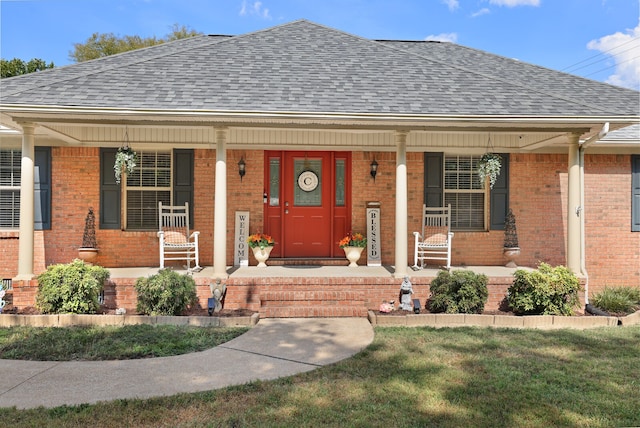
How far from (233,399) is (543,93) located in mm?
6709

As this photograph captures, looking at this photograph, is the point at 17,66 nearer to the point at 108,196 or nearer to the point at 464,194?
the point at 108,196

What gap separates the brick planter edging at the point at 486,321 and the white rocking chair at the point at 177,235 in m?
3.41

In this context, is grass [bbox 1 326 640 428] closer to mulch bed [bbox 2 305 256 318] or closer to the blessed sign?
mulch bed [bbox 2 305 256 318]

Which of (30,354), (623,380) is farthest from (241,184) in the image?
(623,380)

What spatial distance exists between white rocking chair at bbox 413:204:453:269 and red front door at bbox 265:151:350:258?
1445mm

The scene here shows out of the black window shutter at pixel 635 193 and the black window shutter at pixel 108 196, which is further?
the black window shutter at pixel 635 193

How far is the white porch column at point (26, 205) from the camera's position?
6.38 m

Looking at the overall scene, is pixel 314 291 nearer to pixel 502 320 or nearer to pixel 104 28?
pixel 502 320

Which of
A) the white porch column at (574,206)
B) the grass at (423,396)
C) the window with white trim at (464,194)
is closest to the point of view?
the grass at (423,396)

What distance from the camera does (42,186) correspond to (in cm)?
793

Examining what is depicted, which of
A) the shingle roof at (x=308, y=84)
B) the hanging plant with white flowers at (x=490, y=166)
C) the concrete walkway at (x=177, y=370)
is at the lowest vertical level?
the concrete walkway at (x=177, y=370)

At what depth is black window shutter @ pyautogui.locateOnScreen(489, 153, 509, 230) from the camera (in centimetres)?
852

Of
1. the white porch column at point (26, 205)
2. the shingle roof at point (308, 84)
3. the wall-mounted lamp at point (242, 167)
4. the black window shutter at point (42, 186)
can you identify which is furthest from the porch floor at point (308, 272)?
the shingle roof at point (308, 84)

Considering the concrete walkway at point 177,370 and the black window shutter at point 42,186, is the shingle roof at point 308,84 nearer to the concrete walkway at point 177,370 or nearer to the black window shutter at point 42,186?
the black window shutter at point 42,186
